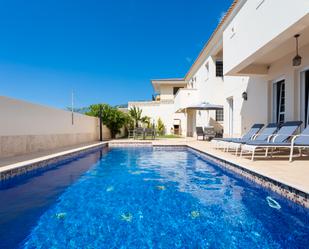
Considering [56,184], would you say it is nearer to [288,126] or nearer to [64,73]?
[288,126]

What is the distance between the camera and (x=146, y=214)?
4.21m

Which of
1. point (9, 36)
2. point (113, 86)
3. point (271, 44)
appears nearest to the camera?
point (271, 44)

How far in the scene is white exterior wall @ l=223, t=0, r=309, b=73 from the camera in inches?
244

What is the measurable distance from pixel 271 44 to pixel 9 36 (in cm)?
3006

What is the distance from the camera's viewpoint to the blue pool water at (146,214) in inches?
128

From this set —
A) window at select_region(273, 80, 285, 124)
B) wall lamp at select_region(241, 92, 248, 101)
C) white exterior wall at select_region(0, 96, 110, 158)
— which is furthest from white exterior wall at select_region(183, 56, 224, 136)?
white exterior wall at select_region(0, 96, 110, 158)

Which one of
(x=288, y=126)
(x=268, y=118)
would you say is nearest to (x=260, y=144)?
(x=288, y=126)

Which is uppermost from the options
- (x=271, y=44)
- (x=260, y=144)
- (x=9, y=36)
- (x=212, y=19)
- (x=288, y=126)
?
(x=212, y=19)

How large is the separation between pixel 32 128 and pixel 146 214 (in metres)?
8.14

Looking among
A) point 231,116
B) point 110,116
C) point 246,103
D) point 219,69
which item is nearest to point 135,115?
point 110,116

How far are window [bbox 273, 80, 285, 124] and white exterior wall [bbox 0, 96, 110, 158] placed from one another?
396 inches

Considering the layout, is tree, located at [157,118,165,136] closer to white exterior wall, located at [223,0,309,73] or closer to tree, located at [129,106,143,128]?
tree, located at [129,106,143,128]

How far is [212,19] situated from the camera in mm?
30234

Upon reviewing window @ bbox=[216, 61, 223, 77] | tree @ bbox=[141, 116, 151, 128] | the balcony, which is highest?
window @ bbox=[216, 61, 223, 77]
